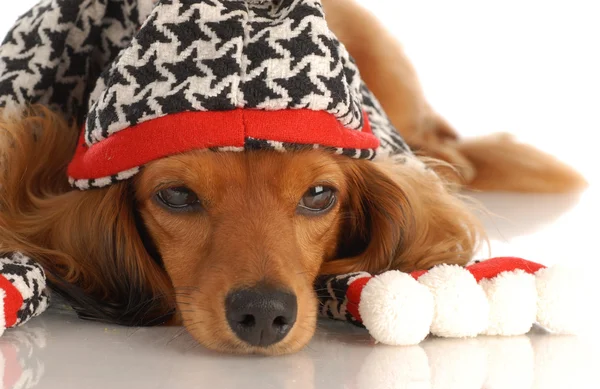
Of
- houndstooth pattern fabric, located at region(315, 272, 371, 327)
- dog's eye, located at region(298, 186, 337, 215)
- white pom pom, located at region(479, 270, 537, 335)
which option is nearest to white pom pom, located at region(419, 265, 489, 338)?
white pom pom, located at region(479, 270, 537, 335)

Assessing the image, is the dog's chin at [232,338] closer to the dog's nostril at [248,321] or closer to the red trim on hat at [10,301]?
the dog's nostril at [248,321]

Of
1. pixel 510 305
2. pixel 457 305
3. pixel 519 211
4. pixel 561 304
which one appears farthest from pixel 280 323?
pixel 519 211

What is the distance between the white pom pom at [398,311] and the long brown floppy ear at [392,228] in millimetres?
303

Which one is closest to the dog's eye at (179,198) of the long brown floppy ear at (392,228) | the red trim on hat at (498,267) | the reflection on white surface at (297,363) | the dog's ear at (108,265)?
the dog's ear at (108,265)

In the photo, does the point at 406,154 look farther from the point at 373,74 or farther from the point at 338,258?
the point at 373,74

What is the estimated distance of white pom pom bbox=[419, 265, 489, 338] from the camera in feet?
5.11

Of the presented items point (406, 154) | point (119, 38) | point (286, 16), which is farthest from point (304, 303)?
point (119, 38)

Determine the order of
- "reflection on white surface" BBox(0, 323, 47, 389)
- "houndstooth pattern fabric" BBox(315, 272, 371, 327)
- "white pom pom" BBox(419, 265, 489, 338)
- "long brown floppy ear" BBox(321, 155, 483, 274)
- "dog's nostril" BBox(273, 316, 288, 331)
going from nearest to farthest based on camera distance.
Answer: "reflection on white surface" BBox(0, 323, 47, 389) → "dog's nostril" BBox(273, 316, 288, 331) → "white pom pom" BBox(419, 265, 489, 338) → "houndstooth pattern fabric" BBox(315, 272, 371, 327) → "long brown floppy ear" BBox(321, 155, 483, 274)

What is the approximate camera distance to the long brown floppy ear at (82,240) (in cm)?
173

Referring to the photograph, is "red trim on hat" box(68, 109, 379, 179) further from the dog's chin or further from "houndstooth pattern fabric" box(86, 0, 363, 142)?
the dog's chin

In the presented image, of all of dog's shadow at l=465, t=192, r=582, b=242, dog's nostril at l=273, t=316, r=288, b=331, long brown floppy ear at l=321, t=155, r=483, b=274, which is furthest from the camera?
dog's shadow at l=465, t=192, r=582, b=242

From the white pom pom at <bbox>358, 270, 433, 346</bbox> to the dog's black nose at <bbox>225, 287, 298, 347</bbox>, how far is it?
0.55 feet

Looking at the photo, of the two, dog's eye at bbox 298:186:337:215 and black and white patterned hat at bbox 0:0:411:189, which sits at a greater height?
black and white patterned hat at bbox 0:0:411:189

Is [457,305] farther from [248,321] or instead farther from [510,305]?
[248,321]
